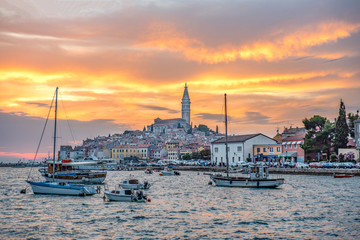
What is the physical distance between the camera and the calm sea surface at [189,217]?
24141mm

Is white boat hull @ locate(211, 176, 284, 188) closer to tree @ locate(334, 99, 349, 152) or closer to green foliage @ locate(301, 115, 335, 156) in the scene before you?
tree @ locate(334, 99, 349, 152)

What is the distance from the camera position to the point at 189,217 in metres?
29.7

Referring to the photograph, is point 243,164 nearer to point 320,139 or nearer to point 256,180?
point 320,139

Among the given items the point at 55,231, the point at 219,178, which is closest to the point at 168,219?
the point at 55,231

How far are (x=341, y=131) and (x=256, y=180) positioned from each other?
138ft

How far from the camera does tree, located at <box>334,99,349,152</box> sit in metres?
83.5

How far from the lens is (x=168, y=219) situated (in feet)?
94.8

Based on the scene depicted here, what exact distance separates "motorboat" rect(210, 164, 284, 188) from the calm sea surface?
5911mm

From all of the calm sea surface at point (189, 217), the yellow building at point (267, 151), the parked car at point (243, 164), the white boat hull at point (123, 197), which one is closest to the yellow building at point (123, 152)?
the yellow building at point (267, 151)

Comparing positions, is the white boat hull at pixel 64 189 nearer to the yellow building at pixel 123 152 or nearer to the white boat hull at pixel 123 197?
the white boat hull at pixel 123 197

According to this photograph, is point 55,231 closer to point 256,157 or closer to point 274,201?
point 274,201

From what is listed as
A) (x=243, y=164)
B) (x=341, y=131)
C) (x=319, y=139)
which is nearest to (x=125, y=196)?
(x=243, y=164)

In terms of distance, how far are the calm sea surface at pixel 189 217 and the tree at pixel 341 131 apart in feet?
144

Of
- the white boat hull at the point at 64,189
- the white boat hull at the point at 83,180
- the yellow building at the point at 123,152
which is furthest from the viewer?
the yellow building at the point at 123,152
